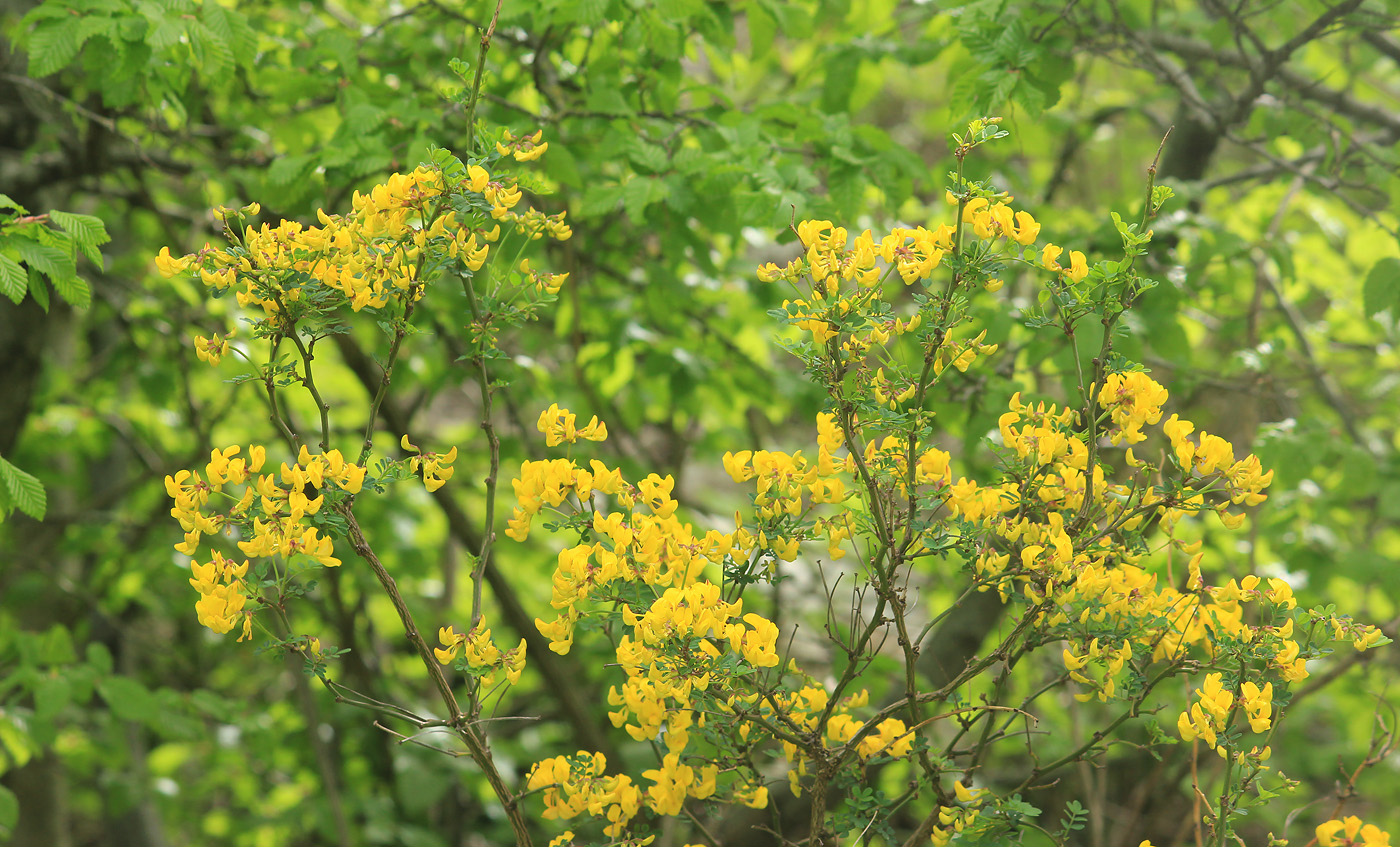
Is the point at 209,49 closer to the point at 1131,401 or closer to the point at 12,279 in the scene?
the point at 12,279

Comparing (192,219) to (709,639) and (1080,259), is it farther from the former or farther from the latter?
(1080,259)

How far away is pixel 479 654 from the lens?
139cm

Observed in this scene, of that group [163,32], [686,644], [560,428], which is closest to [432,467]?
[560,428]

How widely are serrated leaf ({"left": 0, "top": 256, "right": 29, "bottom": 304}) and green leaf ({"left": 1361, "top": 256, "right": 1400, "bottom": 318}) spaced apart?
2.70 meters

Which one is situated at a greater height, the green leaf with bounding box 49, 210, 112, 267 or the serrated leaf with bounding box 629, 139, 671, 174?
the serrated leaf with bounding box 629, 139, 671, 174

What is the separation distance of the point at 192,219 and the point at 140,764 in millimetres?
2226

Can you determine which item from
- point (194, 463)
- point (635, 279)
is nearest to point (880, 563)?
point (635, 279)

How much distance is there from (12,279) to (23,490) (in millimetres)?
387

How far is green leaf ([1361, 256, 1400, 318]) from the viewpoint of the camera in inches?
89.2

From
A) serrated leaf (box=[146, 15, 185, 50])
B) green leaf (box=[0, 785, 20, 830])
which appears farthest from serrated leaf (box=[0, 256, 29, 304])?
green leaf (box=[0, 785, 20, 830])

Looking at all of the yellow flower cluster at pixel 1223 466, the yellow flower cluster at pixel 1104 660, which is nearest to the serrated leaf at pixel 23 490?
the yellow flower cluster at pixel 1104 660

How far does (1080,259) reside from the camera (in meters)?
1.30

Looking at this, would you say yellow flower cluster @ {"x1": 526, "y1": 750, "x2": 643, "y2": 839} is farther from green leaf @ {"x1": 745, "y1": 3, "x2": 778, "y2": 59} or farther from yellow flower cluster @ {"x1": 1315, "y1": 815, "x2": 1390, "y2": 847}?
green leaf @ {"x1": 745, "y1": 3, "x2": 778, "y2": 59}

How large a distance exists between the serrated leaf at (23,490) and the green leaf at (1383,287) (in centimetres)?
276
